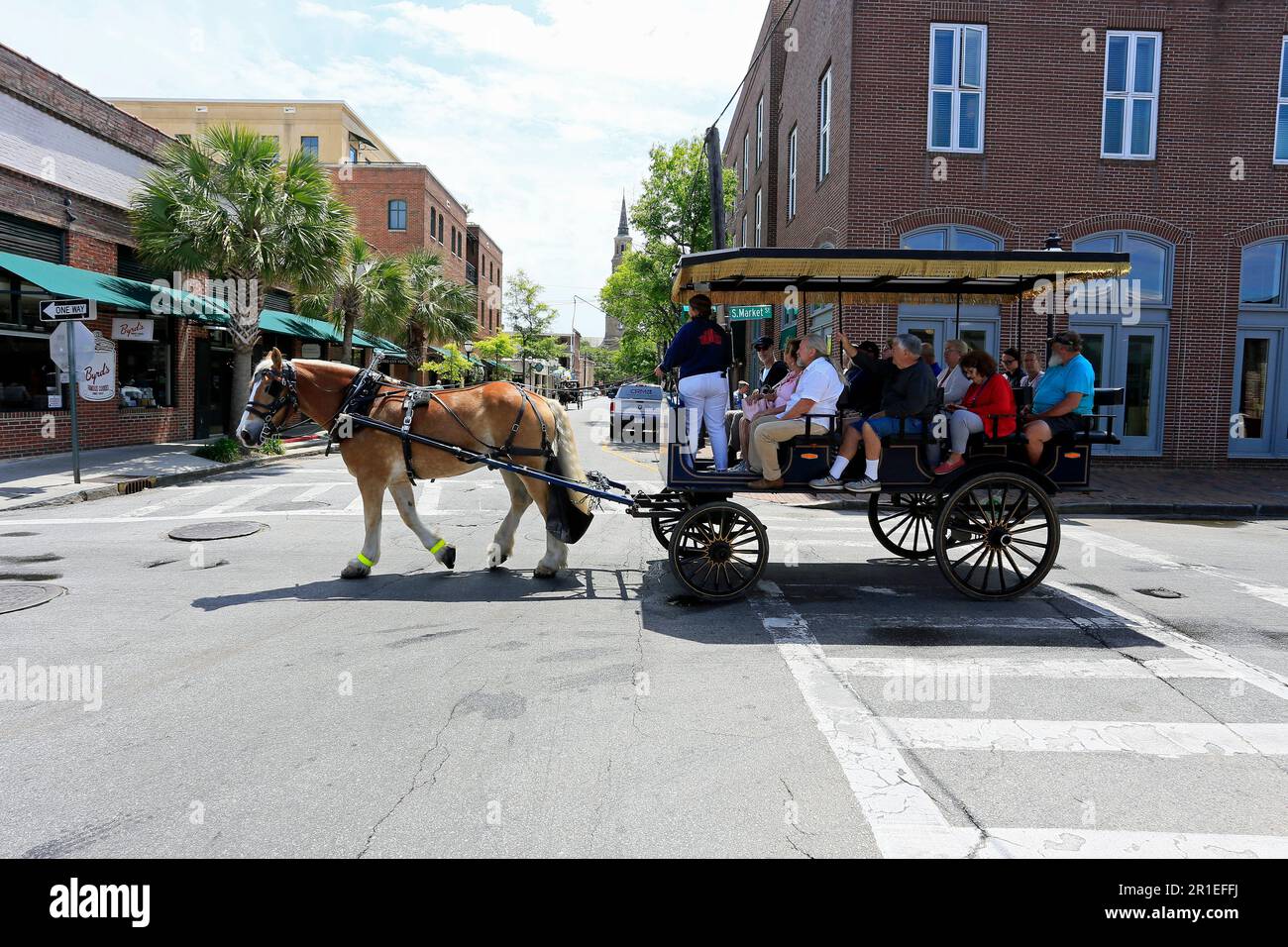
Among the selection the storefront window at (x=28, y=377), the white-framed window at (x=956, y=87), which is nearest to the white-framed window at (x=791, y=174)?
the white-framed window at (x=956, y=87)

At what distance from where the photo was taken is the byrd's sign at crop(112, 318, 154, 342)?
18.2 metres

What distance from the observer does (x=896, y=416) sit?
22.6 feet

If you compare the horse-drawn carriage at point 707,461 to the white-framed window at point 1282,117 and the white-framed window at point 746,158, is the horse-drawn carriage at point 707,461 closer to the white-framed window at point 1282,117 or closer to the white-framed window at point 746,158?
the white-framed window at point 1282,117

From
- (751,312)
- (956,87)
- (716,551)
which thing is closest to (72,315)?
(751,312)

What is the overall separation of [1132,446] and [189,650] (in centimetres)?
1869

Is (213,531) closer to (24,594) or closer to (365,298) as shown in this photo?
(24,594)

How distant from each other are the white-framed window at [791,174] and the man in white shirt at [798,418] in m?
18.4

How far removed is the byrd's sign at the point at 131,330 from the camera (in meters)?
18.2

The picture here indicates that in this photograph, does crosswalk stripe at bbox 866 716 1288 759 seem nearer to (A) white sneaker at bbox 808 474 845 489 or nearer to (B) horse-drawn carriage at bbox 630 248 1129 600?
(B) horse-drawn carriage at bbox 630 248 1129 600

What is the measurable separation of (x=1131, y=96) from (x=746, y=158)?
56.6 feet

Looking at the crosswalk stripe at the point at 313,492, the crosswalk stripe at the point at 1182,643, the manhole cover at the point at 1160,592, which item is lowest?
the crosswalk stripe at the point at 1182,643

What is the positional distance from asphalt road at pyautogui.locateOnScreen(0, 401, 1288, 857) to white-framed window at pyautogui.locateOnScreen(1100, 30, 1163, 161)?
13.0 m

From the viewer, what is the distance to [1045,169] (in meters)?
17.2
